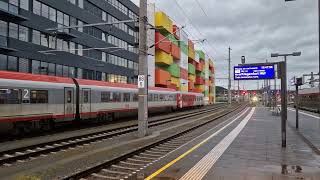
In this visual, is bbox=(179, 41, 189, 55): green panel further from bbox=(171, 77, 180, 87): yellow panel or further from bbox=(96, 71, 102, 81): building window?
bbox=(96, 71, 102, 81): building window

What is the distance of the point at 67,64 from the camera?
54000 mm

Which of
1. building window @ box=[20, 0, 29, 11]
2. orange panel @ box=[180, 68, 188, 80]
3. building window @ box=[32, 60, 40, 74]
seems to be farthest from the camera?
orange panel @ box=[180, 68, 188, 80]

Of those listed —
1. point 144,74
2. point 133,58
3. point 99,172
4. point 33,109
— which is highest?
point 133,58

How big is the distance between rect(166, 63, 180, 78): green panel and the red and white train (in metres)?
50.0

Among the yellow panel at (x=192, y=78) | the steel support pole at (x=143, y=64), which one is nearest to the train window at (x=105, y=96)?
the steel support pole at (x=143, y=64)

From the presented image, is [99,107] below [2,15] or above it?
below

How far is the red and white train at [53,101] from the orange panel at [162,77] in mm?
39797

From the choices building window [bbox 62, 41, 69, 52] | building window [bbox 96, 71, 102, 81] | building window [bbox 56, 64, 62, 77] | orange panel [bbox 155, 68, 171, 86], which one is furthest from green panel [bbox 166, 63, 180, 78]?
building window [bbox 56, 64, 62, 77]

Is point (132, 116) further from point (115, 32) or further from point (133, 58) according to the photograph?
point (133, 58)

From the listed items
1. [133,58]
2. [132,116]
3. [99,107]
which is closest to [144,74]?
[99,107]

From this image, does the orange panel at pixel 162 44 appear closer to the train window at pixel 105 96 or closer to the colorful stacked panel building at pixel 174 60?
the colorful stacked panel building at pixel 174 60

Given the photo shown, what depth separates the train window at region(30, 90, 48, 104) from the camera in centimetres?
2228

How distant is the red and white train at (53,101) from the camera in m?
20.5

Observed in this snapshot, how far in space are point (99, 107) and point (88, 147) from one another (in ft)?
43.1
